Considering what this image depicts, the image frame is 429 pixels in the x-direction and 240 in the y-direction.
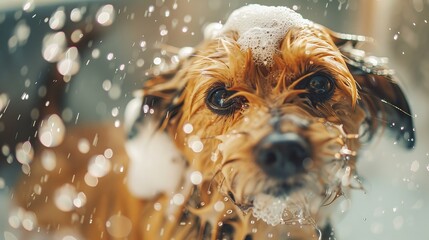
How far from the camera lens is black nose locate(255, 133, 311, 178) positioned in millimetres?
1017

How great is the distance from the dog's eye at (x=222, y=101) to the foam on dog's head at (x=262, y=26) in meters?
0.11

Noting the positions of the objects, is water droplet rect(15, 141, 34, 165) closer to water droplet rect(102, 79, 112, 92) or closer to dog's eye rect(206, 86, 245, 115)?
water droplet rect(102, 79, 112, 92)

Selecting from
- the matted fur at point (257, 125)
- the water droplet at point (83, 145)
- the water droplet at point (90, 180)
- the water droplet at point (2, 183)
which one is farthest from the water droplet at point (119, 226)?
the water droplet at point (2, 183)

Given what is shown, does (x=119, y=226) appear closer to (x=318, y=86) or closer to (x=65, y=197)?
(x=65, y=197)

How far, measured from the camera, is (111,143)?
5.44ft

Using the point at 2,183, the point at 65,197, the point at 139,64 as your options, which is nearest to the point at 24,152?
the point at 2,183

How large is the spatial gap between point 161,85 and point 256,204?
0.47 m

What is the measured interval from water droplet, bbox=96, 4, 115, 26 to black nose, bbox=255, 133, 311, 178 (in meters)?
0.89

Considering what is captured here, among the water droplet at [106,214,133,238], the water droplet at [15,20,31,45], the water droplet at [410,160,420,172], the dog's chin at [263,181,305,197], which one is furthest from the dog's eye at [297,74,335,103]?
the water droplet at [15,20,31,45]

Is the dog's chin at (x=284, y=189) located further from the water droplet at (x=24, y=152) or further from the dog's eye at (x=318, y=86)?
the water droplet at (x=24, y=152)

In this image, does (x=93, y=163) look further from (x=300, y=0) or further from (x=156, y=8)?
(x=300, y=0)

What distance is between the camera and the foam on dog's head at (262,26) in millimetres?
1225

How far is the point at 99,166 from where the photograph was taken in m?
1.75

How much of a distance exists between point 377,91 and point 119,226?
36.4 inches
